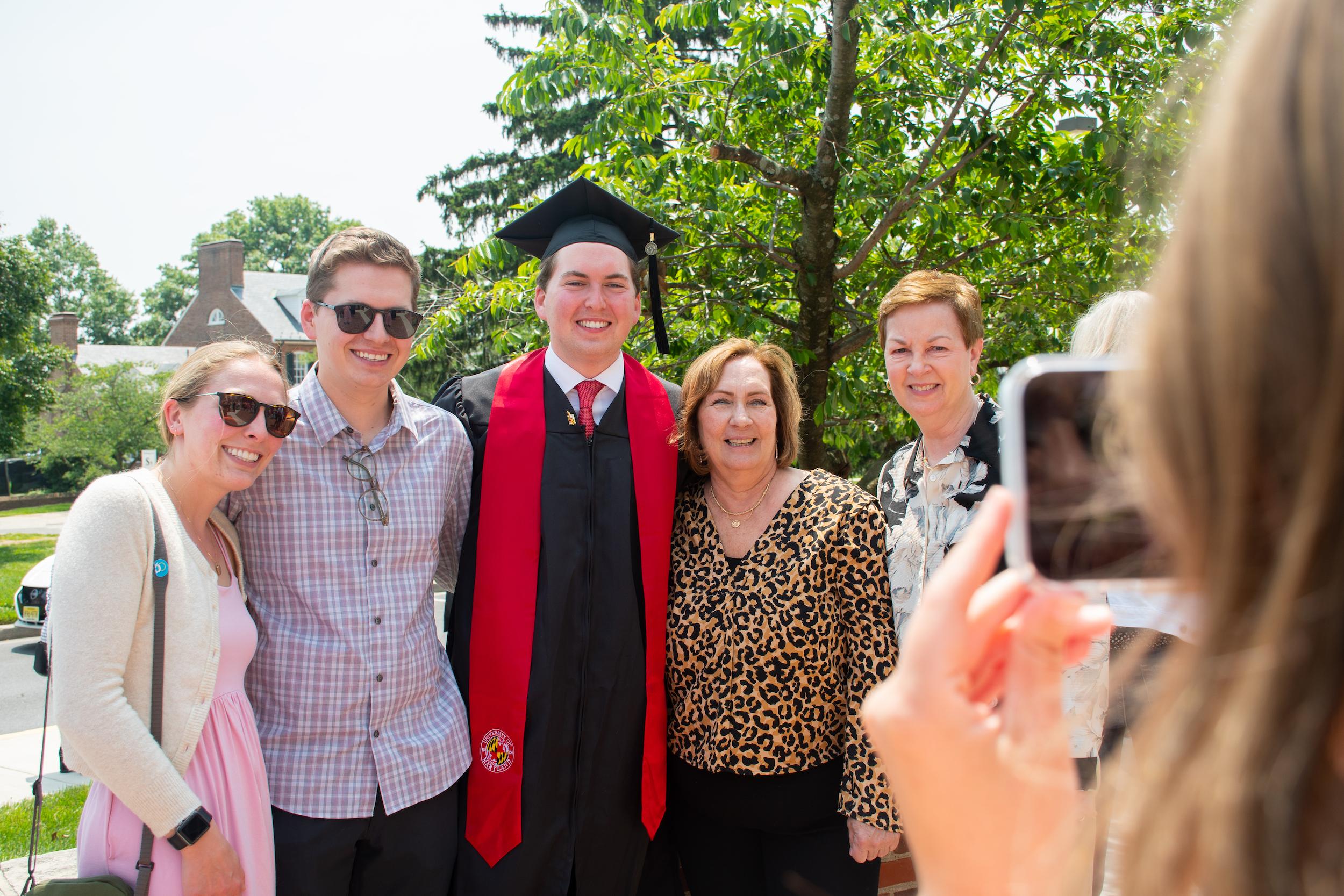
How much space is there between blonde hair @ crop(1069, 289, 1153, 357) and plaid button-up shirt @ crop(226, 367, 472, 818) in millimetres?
1929

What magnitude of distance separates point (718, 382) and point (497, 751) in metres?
1.32

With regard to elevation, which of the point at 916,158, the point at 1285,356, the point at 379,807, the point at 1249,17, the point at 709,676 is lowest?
the point at 379,807

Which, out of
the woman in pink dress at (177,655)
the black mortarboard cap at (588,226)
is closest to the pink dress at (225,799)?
the woman in pink dress at (177,655)

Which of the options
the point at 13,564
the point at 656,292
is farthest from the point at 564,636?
the point at 13,564

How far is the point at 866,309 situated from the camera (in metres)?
5.90

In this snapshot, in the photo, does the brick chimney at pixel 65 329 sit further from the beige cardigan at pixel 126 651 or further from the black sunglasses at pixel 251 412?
the beige cardigan at pixel 126 651

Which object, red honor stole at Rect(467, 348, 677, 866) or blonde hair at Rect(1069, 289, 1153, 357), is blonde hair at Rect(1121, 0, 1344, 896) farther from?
red honor stole at Rect(467, 348, 677, 866)

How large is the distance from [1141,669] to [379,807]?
84.7 inches

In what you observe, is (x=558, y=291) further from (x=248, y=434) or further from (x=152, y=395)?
(x=152, y=395)

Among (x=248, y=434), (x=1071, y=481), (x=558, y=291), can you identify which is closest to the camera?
(x=1071, y=481)

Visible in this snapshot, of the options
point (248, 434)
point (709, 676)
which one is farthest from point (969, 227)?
point (248, 434)

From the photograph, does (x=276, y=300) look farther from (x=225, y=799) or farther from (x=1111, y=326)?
(x=1111, y=326)

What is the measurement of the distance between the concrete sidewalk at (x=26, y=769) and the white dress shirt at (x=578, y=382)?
4282mm

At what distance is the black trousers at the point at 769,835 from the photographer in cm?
254
